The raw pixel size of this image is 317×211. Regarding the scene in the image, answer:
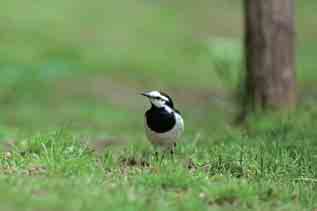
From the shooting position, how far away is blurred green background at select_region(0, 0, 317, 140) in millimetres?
13202

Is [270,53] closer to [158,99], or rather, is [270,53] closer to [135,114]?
[135,114]

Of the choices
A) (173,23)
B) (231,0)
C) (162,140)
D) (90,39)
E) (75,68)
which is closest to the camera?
(162,140)

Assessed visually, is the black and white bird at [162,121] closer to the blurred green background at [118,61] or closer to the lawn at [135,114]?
the lawn at [135,114]

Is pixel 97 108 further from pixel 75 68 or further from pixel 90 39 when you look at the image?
pixel 90 39

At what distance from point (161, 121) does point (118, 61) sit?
10834mm

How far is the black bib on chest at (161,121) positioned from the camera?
729 centimetres

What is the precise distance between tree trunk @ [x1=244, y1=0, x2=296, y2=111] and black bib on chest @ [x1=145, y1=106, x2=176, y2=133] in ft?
12.2

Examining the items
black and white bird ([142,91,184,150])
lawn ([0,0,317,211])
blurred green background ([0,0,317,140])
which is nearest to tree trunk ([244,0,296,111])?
lawn ([0,0,317,211])

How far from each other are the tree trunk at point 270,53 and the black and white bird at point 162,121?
3670mm

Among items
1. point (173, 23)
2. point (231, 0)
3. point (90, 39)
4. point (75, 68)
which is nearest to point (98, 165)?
point (75, 68)

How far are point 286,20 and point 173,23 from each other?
1157 centimetres

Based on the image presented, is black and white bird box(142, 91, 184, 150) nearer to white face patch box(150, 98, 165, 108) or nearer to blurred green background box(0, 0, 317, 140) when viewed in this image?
white face patch box(150, 98, 165, 108)

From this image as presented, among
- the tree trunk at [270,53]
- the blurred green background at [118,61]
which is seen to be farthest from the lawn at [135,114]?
the tree trunk at [270,53]

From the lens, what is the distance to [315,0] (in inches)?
1054
